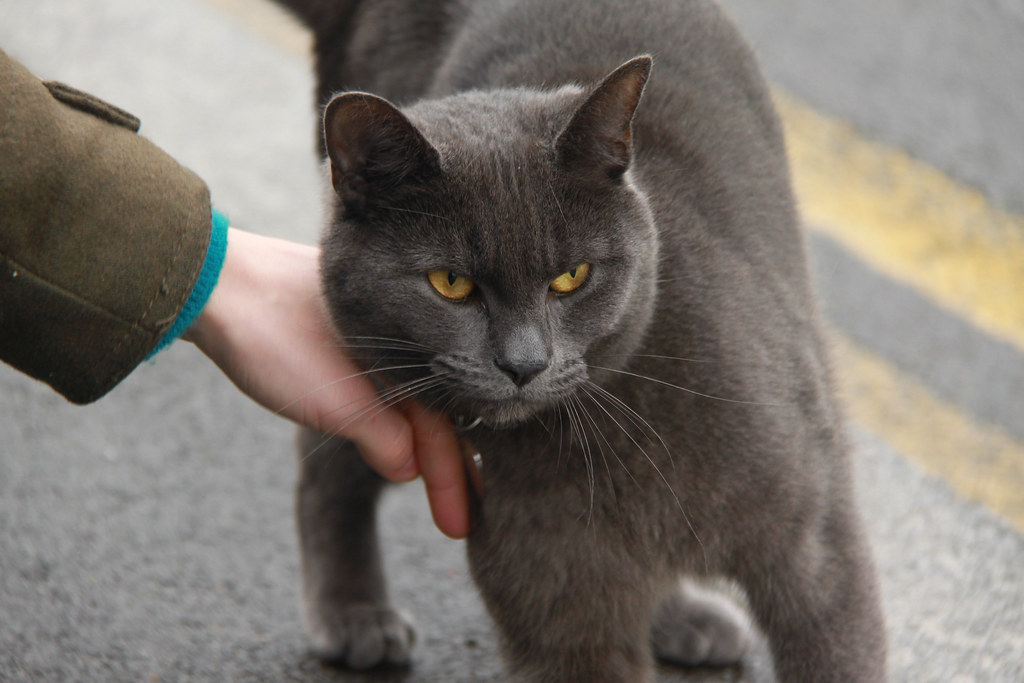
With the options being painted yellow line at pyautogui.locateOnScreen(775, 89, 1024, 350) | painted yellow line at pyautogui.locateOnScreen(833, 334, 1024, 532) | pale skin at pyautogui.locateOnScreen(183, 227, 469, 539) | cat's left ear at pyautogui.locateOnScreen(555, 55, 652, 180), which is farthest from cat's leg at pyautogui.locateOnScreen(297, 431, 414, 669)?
painted yellow line at pyautogui.locateOnScreen(775, 89, 1024, 350)

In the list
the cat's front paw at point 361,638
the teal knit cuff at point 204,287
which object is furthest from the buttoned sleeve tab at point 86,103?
the cat's front paw at point 361,638

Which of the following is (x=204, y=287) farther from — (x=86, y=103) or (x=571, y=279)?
(x=571, y=279)

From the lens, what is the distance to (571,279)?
1.26 metres

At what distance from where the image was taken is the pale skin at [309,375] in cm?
139

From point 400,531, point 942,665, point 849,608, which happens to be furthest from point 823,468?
point 400,531

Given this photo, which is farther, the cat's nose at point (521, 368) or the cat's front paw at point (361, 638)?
the cat's front paw at point (361, 638)

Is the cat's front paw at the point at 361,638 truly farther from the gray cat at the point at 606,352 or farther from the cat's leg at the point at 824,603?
the cat's leg at the point at 824,603

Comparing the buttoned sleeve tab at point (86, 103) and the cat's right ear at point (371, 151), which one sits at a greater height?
the cat's right ear at point (371, 151)

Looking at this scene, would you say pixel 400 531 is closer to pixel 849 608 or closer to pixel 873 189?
pixel 849 608

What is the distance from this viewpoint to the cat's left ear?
1.21 meters

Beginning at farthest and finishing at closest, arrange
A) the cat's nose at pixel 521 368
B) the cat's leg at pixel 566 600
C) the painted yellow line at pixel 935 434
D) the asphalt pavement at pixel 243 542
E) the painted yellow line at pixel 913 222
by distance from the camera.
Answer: the painted yellow line at pixel 913 222
the painted yellow line at pixel 935 434
the asphalt pavement at pixel 243 542
the cat's leg at pixel 566 600
the cat's nose at pixel 521 368

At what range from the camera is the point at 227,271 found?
1.42m

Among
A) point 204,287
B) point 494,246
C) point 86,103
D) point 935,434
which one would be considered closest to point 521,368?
point 494,246

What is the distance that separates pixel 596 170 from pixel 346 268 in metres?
0.33
